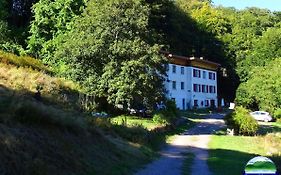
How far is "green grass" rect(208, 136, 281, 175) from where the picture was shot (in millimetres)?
20564

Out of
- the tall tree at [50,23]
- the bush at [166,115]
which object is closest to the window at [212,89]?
the bush at [166,115]

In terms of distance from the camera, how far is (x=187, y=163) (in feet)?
70.1

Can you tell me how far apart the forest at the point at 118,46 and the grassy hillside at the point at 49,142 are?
1845 centimetres

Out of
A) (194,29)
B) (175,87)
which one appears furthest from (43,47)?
(194,29)

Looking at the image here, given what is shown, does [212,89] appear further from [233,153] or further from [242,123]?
[233,153]

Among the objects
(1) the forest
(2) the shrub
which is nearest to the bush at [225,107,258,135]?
(1) the forest

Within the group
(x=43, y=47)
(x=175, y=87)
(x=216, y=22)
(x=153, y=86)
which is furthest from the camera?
(x=216, y=22)

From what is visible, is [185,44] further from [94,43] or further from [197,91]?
[94,43]

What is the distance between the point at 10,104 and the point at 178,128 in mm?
32058

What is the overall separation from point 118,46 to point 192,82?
1767 inches

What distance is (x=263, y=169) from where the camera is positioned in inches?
300

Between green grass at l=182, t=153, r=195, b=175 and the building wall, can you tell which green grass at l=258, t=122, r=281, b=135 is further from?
the building wall

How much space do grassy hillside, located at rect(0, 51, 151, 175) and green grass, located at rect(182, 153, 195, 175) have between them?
168 centimetres

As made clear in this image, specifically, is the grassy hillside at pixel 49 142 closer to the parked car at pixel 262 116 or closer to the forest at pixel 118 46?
the forest at pixel 118 46
